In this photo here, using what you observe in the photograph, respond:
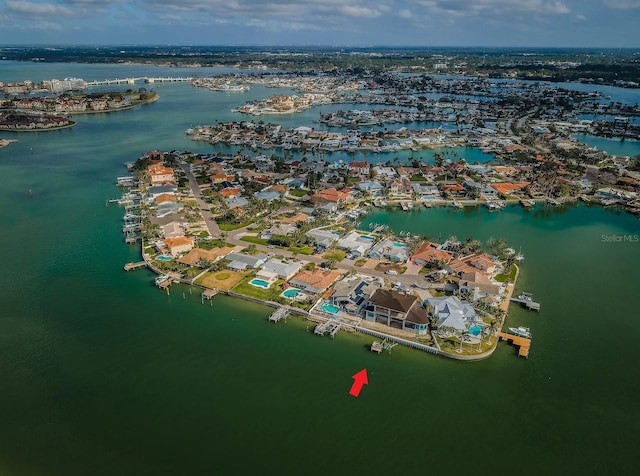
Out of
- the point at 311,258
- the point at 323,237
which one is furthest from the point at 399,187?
the point at 311,258

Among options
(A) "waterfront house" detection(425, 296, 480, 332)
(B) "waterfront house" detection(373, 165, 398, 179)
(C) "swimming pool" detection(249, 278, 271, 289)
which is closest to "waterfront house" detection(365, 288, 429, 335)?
(A) "waterfront house" detection(425, 296, 480, 332)

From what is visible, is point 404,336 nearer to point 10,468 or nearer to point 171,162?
A: point 10,468

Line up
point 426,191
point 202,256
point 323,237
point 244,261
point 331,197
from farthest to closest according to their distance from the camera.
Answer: point 426,191 → point 331,197 → point 323,237 → point 202,256 → point 244,261

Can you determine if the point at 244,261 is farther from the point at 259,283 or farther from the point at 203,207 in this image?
the point at 203,207

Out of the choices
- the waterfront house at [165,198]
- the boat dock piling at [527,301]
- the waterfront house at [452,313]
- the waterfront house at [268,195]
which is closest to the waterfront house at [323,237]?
the waterfront house at [268,195]

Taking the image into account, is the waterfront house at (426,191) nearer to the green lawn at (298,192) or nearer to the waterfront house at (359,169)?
the waterfront house at (359,169)
